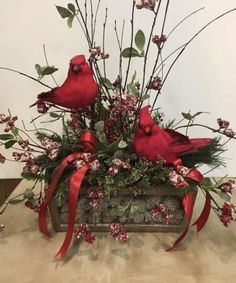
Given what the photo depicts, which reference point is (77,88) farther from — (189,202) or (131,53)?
(189,202)

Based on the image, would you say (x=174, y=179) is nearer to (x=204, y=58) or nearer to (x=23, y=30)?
(x=204, y=58)

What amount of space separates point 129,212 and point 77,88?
0.27 metres

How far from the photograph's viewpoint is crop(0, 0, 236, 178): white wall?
1.07 metres

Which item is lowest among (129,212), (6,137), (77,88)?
(129,212)

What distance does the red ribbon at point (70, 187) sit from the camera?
751 mm

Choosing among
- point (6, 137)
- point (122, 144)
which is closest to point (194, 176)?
point (122, 144)

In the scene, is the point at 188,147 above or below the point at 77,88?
below

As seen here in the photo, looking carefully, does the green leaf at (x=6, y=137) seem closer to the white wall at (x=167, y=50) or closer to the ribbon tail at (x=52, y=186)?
the ribbon tail at (x=52, y=186)

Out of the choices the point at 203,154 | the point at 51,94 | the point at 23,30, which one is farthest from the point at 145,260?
the point at 23,30

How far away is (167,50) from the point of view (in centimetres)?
109

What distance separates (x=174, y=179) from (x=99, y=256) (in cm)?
21

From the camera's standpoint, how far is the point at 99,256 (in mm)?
768

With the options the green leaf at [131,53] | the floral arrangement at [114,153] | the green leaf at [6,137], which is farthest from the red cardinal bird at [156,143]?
the green leaf at [6,137]

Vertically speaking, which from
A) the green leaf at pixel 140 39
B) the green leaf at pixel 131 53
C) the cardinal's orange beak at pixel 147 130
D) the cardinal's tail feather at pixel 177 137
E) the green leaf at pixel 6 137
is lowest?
the green leaf at pixel 6 137
